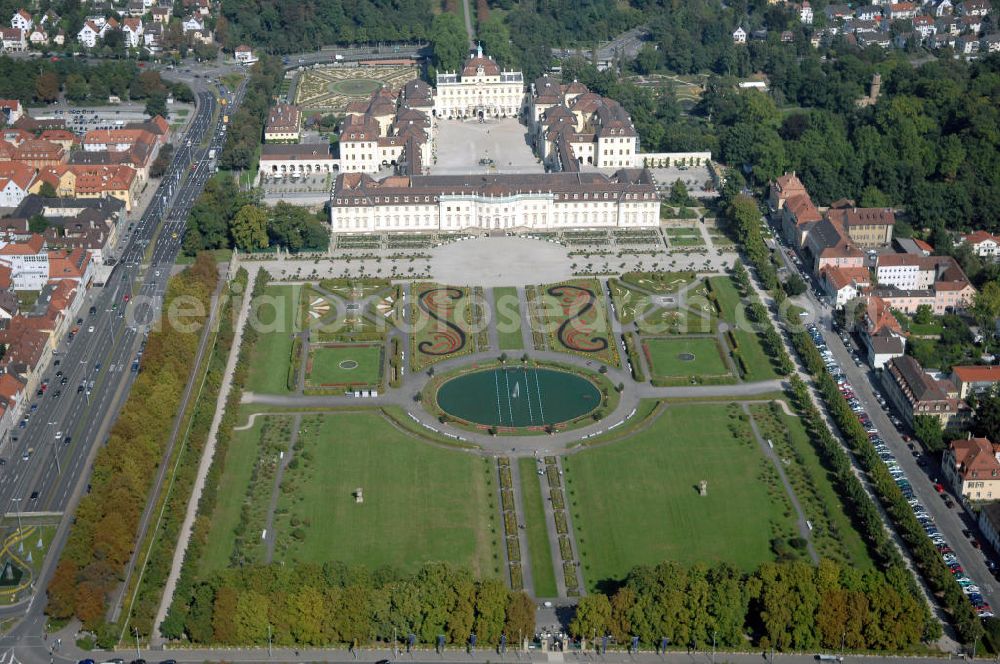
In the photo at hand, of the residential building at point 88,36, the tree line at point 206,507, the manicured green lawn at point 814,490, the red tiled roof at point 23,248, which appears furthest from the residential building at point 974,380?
the residential building at point 88,36

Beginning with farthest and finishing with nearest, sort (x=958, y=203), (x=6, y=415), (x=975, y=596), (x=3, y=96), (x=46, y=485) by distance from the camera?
(x=3, y=96) → (x=958, y=203) → (x=6, y=415) → (x=46, y=485) → (x=975, y=596)

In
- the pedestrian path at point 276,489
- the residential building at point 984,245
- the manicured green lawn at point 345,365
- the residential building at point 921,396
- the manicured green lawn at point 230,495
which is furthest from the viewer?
the residential building at point 984,245

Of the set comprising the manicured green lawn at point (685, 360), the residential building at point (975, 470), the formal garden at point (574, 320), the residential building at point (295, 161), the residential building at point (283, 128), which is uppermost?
the residential building at point (283, 128)

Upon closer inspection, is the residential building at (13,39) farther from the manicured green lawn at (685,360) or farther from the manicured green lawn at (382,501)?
the manicured green lawn at (685,360)

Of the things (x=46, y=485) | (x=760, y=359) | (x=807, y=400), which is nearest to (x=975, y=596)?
(x=807, y=400)

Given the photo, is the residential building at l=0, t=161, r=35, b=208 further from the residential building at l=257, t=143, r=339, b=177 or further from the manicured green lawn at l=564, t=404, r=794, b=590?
the manicured green lawn at l=564, t=404, r=794, b=590

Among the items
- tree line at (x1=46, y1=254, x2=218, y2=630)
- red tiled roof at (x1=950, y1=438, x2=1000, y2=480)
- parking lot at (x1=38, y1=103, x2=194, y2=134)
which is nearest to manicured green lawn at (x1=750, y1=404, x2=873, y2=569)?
red tiled roof at (x1=950, y1=438, x2=1000, y2=480)

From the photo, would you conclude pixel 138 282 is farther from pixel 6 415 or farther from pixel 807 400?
pixel 807 400
